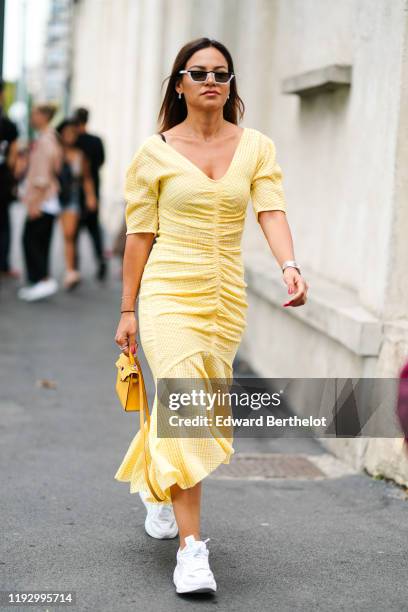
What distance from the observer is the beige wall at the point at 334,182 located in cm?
608

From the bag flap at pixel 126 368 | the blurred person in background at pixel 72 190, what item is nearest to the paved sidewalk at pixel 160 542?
the bag flap at pixel 126 368

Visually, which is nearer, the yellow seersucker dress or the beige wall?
the yellow seersucker dress

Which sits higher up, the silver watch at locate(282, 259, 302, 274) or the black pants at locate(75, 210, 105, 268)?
the silver watch at locate(282, 259, 302, 274)

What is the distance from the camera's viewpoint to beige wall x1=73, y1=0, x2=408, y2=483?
20.0 ft

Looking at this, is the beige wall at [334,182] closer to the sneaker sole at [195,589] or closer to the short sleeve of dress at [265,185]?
the short sleeve of dress at [265,185]

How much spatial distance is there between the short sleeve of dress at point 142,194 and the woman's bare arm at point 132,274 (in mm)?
41

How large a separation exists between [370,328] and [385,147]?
990 mm

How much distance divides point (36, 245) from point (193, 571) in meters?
8.98

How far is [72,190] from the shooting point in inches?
529

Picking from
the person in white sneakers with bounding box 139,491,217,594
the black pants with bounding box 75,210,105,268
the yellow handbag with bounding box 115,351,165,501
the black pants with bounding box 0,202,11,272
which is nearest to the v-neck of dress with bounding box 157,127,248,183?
the yellow handbag with bounding box 115,351,165,501

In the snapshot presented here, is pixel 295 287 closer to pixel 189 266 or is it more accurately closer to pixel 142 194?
pixel 189 266

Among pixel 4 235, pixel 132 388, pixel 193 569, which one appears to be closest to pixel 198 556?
pixel 193 569

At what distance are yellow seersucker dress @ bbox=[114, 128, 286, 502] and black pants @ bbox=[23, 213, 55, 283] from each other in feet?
27.4

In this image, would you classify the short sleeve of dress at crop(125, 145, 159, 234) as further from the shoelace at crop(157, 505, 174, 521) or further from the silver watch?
the shoelace at crop(157, 505, 174, 521)
